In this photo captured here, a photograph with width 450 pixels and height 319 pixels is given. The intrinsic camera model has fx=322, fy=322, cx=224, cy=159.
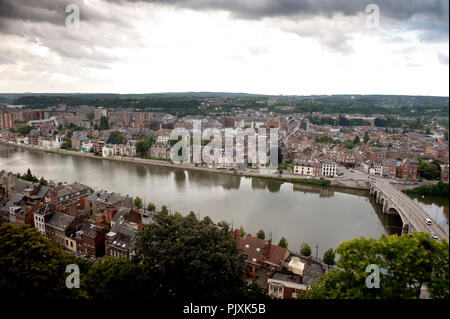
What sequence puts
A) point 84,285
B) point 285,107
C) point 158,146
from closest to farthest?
point 84,285 → point 158,146 → point 285,107

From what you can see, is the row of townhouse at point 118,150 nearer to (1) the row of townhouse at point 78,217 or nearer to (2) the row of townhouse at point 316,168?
(2) the row of townhouse at point 316,168

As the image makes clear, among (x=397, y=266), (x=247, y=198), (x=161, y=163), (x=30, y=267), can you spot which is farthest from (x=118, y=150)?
(x=397, y=266)

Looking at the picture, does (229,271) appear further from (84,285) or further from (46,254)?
(46,254)

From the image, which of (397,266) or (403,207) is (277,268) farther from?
(403,207)

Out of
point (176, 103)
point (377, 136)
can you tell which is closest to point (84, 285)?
point (377, 136)

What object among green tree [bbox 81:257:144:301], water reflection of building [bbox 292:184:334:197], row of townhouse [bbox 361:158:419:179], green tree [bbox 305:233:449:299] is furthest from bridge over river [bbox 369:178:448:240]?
green tree [bbox 81:257:144:301]

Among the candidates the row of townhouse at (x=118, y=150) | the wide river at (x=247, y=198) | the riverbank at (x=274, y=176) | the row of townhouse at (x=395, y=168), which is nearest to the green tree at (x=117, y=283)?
the wide river at (x=247, y=198)

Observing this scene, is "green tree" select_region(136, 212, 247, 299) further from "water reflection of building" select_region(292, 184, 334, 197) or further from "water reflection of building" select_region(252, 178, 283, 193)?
"water reflection of building" select_region(292, 184, 334, 197)
